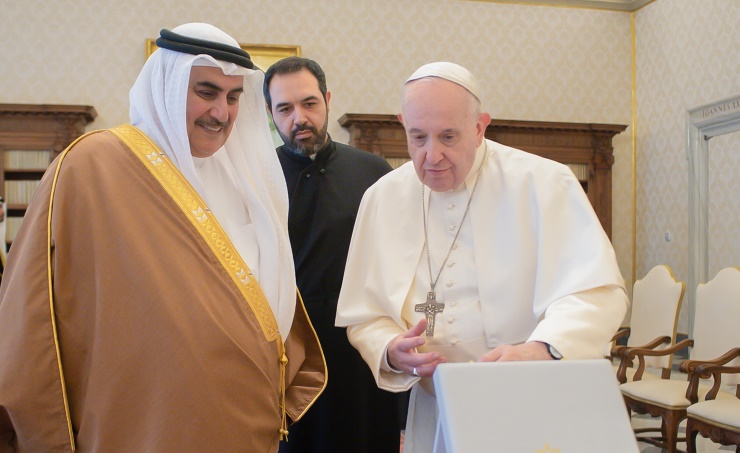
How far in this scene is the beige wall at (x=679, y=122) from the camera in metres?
7.49

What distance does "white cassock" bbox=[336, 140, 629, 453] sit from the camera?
1729mm

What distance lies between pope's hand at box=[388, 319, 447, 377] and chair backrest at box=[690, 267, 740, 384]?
10.5ft

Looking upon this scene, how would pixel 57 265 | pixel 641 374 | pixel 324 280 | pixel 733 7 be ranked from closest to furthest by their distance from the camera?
pixel 57 265
pixel 324 280
pixel 641 374
pixel 733 7

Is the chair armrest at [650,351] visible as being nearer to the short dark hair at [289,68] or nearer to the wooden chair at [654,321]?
the wooden chair at [654,321]

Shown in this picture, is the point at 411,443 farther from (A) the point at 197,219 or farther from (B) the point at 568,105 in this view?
(B) the point at 568,105

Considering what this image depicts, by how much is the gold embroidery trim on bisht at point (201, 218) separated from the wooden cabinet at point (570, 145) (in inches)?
253

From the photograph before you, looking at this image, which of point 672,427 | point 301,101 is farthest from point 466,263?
point 672,427

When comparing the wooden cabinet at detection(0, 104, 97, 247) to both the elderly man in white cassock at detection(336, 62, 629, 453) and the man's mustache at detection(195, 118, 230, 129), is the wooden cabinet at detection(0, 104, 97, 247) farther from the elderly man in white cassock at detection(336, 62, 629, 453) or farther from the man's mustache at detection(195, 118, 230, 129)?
the elderly man in white cassock at detection(336, 62, 629, 453)

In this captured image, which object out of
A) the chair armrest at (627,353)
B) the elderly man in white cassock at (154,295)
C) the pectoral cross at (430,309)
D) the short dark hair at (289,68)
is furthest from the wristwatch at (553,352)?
the chair armrest at (627,353)

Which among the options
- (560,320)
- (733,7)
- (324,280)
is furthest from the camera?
(733,7)

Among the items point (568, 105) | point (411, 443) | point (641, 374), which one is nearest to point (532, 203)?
point (411, 443)

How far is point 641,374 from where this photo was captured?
4633mm

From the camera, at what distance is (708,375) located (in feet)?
12.9

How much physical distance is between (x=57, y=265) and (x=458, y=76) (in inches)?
43.5
